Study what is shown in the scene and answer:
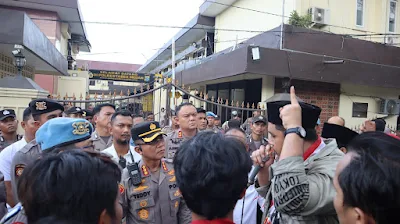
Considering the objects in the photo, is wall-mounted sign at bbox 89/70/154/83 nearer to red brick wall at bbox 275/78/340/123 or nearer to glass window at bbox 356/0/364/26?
red brick wall at bbox 275/78/340/123

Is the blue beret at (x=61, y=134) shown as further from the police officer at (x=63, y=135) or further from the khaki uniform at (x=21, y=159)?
the khaki uniform at (x=21, y=159)

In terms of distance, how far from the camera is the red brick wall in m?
8.45

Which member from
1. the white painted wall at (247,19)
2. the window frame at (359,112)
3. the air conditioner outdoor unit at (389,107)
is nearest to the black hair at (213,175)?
the white painted wall at (247,19)

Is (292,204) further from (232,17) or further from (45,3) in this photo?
(45,3)

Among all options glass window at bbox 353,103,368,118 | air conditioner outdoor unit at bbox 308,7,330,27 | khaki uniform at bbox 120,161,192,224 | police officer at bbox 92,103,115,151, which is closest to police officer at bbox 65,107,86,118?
police officer at bbox 92,103,115,151

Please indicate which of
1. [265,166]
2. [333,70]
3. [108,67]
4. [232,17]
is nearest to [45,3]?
[232,17]

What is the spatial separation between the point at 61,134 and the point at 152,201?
0.82 metres

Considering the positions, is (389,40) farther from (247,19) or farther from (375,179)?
(375,179)

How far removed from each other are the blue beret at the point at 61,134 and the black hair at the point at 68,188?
3.00 feet

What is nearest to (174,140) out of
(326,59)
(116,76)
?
(326,59)

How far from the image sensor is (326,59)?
27.0 ft

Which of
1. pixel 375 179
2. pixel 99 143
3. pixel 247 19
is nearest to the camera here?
pixel 375 179

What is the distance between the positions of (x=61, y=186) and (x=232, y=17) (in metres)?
12.0

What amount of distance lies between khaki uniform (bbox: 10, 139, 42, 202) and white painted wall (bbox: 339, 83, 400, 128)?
8.60 metres
